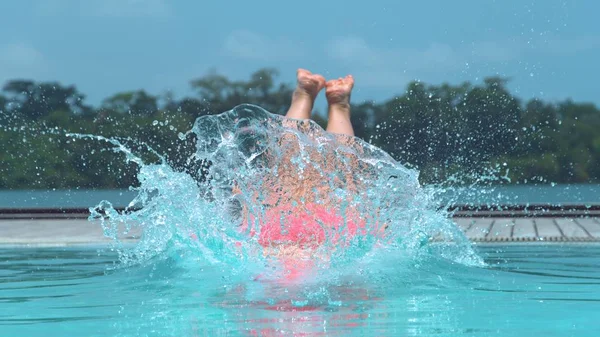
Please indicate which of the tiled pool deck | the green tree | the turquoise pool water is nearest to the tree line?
the green tree

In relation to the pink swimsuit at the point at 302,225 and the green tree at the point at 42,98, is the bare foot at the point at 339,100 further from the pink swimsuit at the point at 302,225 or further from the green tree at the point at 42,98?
the green tree at the point at 42,98

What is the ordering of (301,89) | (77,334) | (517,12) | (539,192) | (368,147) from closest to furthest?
(77,334) → (368,147) → (301,89) → (517,12) → (539,192)

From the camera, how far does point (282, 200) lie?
5688mm

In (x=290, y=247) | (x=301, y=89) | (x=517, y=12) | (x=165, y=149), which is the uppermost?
(x=165, y=149)

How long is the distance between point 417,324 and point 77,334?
4.55 ft

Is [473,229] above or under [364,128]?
under

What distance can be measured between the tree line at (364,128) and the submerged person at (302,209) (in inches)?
622

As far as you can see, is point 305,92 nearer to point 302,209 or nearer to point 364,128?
point 302,209

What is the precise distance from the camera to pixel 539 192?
32.2 meters

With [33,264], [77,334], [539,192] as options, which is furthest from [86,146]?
[77,334]

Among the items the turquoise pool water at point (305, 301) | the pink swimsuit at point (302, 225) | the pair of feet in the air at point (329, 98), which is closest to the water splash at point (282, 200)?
the pink swimsuit at point (302, 225)

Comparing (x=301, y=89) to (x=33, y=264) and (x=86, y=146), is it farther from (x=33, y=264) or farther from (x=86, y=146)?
(x=86, y=146)

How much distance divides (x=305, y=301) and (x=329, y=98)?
2532 mm

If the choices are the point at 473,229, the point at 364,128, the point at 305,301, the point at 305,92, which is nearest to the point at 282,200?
the point at 305,92
